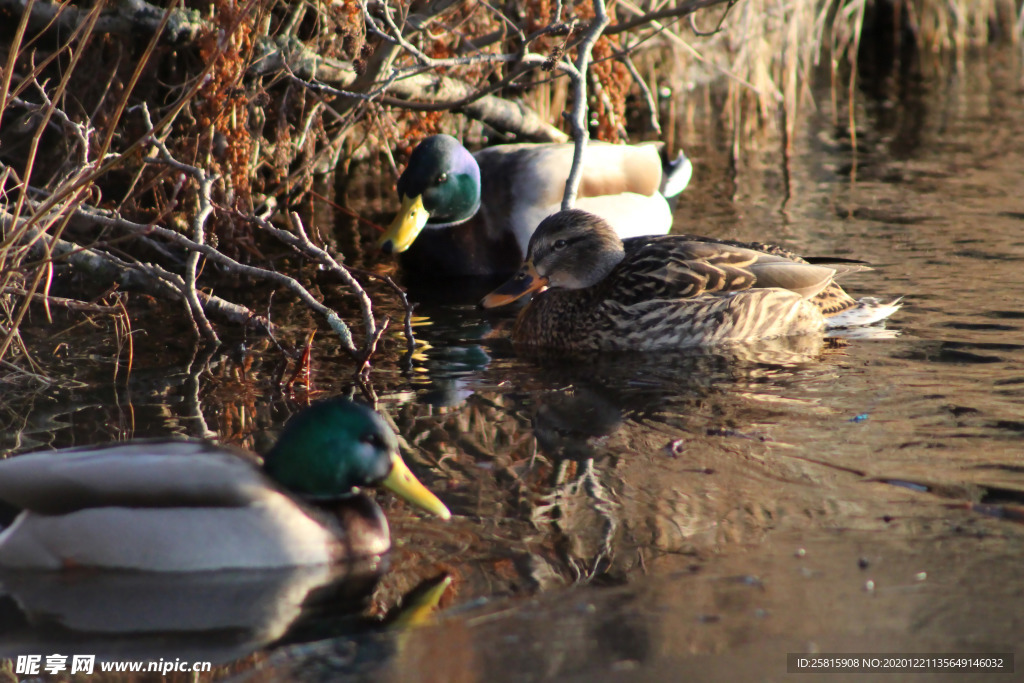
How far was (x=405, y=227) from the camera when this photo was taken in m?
8.06

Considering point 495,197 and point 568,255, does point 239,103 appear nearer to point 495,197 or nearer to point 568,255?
point 495,197

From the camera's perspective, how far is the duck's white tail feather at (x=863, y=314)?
6.76 meters

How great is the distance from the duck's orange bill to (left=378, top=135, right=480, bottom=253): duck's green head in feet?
4.42

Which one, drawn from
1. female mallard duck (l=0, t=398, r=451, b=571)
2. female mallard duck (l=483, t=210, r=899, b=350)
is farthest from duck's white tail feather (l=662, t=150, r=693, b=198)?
female mallard duck (l=0, t=398, r=451, b=571)

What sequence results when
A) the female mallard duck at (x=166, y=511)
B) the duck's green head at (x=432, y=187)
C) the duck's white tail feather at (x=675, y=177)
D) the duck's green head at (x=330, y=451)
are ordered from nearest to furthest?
the female mallard duck at (x=166, y=511), the duck's green head at (x=330, y=451), the duck's green head at (x=432, y=187), the duck's white tail feather at (x=675, y=177)

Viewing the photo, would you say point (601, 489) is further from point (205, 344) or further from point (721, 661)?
point (205, 344)

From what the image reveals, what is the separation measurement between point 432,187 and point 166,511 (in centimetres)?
479

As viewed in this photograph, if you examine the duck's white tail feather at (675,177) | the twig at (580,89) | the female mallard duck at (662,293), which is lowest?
the female mallard duck at (662,293)

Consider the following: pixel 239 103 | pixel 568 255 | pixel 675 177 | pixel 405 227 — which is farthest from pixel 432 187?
pixel 675 177

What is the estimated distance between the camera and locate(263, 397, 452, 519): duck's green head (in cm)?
380

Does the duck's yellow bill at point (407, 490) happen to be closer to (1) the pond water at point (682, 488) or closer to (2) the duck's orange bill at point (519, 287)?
(1) the pond water at point (682, 488)

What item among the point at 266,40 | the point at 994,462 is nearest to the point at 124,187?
the point at 266,40

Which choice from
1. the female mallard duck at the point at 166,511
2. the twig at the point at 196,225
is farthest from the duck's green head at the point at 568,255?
the female mallard duck at the point at 166,511

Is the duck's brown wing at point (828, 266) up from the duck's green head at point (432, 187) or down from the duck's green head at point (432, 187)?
down
